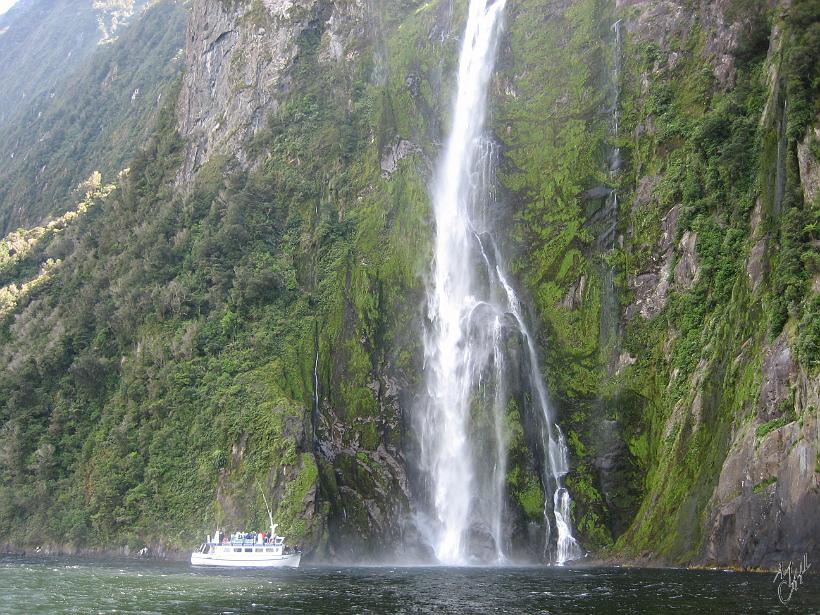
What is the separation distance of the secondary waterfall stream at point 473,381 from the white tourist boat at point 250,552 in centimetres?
841

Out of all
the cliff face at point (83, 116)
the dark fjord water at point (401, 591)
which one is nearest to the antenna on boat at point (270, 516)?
the dark fjord water at point (401, 591)

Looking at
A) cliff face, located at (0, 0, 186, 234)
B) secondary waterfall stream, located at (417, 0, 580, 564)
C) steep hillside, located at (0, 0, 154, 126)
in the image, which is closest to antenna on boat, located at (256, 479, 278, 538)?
secondary waterfall stream, located at (417, 0, 580, 564)

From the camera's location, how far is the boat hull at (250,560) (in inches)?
1876

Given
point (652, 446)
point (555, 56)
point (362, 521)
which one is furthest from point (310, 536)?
point (555, 56)

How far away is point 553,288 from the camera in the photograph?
54656mm

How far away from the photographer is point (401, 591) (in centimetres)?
3331

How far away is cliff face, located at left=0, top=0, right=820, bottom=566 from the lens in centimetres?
3928

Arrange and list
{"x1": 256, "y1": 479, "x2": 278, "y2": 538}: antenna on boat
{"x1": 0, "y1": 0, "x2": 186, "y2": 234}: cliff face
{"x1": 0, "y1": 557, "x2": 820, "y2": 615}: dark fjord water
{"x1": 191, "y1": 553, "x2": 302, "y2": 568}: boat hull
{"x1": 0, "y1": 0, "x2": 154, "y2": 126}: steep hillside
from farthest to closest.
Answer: {"x1": 0, "y1": 0, "x2": 154, "y2": 126}: steep hillside → {"x1": 0, "y1": 0, "x2": 186, "y2": 234}: cliff face → {"x1": 256, "y1": 479, "x2": 278, "y2": 538}: antenna on boat → {"x1": 191, "y1": 553, "x2": 302, "y2": 568}: boat hull → {"x1": 0, "y1": 557, "x2": 820, "y2": 615}: dark fjord water

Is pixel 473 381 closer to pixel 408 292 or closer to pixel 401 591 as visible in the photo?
pixel 408 292

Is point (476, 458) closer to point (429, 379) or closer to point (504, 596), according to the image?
point (429, 379)

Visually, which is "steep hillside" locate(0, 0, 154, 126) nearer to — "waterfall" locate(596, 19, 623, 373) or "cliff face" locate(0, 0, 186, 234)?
"cliff face" locate(0, 0, 186, 234)

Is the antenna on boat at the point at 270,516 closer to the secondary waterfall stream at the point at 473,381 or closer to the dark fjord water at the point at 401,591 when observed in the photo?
the dark fjord water at the point at 401,591

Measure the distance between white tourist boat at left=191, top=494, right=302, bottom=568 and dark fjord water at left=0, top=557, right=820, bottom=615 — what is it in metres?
3.10
